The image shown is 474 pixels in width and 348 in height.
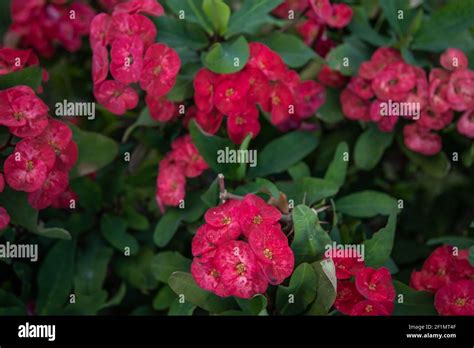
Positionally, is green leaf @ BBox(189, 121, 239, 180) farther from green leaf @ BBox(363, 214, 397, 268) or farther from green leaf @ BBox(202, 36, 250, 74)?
green leaf @ BBox(363, 214, 397, 268)

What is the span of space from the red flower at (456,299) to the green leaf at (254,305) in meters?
0.29

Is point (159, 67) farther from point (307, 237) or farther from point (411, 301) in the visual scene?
point (411, 301)

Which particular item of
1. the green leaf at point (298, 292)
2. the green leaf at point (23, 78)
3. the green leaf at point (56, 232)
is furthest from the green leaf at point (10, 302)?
the green leaf at point (298, 292)

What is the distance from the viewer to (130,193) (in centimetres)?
150

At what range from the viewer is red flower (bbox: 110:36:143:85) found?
1234mm

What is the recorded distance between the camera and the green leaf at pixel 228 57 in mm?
1234

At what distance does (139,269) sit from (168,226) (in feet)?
0.49

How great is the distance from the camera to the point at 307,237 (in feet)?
3.65

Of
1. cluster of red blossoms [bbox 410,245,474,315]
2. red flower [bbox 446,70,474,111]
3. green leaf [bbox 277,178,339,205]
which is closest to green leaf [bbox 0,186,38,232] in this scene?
green leaf [bbox 277,178,339,205]

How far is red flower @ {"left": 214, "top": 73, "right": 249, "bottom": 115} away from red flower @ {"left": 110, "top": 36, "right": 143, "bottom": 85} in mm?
143

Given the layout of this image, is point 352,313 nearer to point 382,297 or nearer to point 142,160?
point 382,297

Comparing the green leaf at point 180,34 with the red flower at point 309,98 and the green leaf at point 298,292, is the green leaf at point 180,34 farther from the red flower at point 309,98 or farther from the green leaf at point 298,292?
the green leaf at point 298,292

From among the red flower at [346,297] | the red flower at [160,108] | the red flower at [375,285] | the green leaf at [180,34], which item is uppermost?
the green leaf at [180,34]

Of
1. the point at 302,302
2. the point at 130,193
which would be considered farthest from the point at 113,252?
the point at 302,302
